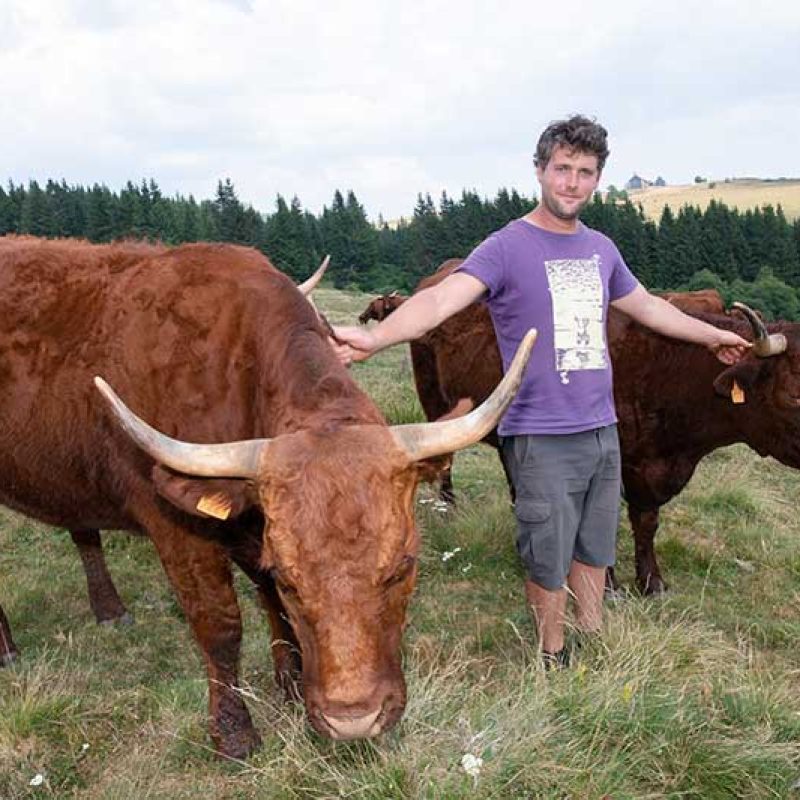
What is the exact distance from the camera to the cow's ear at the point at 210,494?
10.0 feet

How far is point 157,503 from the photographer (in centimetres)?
395

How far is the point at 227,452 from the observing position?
2.90 m

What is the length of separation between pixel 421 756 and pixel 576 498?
1.71m

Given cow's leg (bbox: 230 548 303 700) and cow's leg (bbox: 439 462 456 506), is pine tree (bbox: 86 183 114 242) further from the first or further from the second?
cow's leg (bbox: 230 548 303 700)

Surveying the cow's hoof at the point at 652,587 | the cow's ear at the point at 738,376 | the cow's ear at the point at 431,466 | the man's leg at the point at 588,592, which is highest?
the cow's ear at the point at 431,466

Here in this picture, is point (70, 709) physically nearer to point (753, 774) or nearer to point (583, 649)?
point (583, 649)

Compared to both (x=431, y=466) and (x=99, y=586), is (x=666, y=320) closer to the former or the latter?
(x=431, y=466)

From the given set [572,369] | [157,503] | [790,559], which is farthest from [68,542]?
[790,559]

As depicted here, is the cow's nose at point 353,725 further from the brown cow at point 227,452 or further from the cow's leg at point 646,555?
the cow's leg at point 646,555

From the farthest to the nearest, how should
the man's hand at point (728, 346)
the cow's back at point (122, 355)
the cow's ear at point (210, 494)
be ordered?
the man's hand at point (728, 346) < the cow's back at point (122, 355) < the cow's ear at point (210, 494)

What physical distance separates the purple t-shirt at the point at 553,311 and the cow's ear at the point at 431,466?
1170mm

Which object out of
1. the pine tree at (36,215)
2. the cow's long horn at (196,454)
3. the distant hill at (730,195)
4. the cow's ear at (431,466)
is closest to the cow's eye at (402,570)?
the cow's ear at (431,466)

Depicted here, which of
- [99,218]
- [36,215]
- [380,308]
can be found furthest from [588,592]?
[36,215]

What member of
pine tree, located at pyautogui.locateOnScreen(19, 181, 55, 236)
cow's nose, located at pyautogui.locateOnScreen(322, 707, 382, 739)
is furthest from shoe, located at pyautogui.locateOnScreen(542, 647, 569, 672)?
pine tree, located at pyautogui.locateOnScreen(19, 181, 55, 236)
